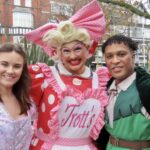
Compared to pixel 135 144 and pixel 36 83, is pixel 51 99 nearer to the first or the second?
pixel 36 83

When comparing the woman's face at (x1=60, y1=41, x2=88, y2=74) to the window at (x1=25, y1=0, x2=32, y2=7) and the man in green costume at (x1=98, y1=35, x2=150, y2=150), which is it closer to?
the man in green costume at (x1=98, y1=35, x2=150, y2=150)

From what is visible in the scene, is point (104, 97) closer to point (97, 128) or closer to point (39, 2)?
point (97, 128)

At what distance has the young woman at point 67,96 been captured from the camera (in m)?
2.51

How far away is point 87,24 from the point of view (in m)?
2.72

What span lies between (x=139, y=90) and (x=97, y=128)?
1.34 ft

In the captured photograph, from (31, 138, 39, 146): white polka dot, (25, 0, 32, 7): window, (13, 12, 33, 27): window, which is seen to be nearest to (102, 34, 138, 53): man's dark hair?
(31, 138, 39, 146): white polka dot

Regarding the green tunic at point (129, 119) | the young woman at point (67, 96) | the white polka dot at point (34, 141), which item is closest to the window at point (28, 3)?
the young woman at point (67, 96)

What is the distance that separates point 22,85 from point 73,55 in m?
0.39

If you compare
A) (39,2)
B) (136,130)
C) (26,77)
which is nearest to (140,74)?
(136,130)

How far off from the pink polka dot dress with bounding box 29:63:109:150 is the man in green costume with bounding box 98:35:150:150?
0.10 m

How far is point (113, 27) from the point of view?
50.7 ft

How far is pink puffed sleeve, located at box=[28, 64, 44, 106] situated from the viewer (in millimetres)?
2557

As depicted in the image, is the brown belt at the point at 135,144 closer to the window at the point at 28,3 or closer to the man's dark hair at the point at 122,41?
the man's dark hair at the point at 122,41

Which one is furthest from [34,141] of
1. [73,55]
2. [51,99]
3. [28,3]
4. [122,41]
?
[28,3]
